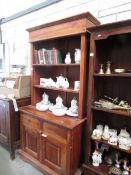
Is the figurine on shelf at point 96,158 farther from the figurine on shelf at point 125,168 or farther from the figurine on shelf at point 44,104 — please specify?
the figurine on shelf at point 44,104

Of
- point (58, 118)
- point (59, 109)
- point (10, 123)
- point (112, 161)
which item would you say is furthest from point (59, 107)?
point (112, 161)

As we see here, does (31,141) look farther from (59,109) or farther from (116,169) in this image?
(116,169)

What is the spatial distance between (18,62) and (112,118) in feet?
6.62


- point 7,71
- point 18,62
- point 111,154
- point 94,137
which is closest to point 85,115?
point 94,137

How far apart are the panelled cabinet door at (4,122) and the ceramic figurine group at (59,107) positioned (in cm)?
53

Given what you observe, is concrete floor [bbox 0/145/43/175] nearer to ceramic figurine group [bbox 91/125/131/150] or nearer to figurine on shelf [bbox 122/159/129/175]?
Answer: ceramic figurine group [bbox 91/125/131/150]

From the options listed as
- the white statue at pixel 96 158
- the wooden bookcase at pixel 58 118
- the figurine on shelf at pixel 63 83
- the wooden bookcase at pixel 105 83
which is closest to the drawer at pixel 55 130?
the wooden bookcase at pixel 58 118

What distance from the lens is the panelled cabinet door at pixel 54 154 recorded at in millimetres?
1794

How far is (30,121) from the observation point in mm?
2170

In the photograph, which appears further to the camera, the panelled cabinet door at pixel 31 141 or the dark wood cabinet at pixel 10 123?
the dark wood cabinet at pixel 10 123

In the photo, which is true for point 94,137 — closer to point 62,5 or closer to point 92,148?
point 92,148

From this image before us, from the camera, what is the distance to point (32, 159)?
7.15ft

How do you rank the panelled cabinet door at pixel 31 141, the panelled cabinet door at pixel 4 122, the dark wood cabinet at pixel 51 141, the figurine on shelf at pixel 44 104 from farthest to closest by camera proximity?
1. the panelled cabinet door at pixel 4 122
2. the figurine on shelf at pixel 44 104
3. the panelled cabinet door at pixel 31 141
4. the dark wood cabinet at pixel 51 141

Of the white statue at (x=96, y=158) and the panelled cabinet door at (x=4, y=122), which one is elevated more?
the panelled cabinet door at (x=4, y=122)
